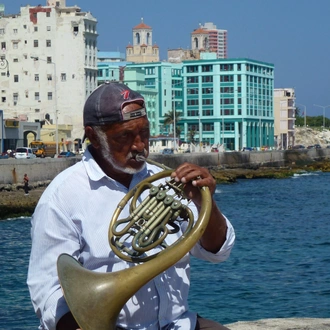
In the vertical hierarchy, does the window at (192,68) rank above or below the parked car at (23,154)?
above

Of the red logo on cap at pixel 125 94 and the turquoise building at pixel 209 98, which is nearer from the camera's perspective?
the red logo on cap at pixel 125 94

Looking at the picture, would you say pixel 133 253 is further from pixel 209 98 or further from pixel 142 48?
pixel 142 48

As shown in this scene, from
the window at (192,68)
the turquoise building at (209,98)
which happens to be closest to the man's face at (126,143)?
the turquoise building at (209,98)

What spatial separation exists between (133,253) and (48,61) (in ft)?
278

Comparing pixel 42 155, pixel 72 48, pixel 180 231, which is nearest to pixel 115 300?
pixel 180 231

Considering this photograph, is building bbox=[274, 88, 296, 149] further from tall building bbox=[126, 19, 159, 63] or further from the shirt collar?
the shirt collar

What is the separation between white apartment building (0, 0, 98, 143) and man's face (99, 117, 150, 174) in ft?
265

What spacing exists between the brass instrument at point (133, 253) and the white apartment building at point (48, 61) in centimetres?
8089

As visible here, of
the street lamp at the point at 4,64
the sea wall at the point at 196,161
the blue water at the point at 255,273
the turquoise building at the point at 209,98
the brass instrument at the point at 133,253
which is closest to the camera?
the brass instrument at the point at 133,253

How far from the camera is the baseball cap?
3.31 meters

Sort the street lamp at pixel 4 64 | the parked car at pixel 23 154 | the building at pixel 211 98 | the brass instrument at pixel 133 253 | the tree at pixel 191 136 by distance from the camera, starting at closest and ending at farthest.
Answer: the brass instrument at pixel 133 253, the parked car at pixel 23 154, the street lamp at pixel 4 64, the tree at pixel 191 136, the building at pixel 211 98

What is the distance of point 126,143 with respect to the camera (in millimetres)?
3320

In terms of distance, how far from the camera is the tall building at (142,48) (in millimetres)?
130625

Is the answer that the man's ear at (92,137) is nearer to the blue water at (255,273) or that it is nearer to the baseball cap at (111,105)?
the baseball cap at (111,105)
